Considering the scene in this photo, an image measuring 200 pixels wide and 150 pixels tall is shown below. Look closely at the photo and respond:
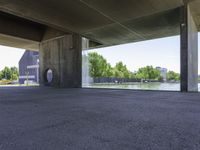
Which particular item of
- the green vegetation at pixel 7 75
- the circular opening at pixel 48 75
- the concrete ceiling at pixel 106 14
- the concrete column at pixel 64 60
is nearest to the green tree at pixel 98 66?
the circular opening at pixel 48 75

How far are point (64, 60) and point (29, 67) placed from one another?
92.5ft

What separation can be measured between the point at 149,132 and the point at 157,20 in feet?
27.1

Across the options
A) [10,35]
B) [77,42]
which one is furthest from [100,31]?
[10,35]

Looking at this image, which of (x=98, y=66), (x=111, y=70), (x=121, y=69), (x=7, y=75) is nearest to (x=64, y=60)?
(x=98, y=66)

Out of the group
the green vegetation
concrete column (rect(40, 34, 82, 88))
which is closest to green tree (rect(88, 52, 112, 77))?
concrete column (rect(40, 34, 82, 88))

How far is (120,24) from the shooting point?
941 centimetres

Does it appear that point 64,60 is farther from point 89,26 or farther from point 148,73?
point 148,73

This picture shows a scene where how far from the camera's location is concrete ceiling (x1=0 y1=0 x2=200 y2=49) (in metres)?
7.00

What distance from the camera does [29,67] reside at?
119 ft

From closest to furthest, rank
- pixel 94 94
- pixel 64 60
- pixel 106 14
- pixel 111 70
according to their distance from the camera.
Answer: pixel 94 94
pixel 106 14
pixel 64 60
pixel 111 70

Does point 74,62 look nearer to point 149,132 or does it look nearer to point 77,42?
point 77,42

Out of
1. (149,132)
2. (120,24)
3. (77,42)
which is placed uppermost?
(120,24)

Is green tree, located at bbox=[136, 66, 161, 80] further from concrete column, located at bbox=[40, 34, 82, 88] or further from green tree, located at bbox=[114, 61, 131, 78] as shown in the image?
concrete column, located at bbox=[40, 34, 82, 88]

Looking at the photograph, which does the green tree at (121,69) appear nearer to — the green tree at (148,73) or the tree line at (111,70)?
the tree line at (111,70)
